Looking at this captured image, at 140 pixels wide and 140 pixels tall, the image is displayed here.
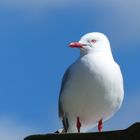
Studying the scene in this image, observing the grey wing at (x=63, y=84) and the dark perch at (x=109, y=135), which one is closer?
the dark perch at (x=109, y=135)

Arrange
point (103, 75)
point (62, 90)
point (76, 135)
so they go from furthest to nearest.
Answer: point (62, 90), point (103, 75), point (76, 135)

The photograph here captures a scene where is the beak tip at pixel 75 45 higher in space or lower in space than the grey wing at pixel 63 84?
higher

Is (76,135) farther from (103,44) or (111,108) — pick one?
(103,44)

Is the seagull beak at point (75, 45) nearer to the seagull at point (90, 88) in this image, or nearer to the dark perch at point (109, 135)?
the seagull at point (90, 88)

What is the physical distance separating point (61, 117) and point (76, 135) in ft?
8.82

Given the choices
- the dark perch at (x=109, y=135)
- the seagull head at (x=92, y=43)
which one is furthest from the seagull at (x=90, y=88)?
the dark perch at (x=109, y=135)

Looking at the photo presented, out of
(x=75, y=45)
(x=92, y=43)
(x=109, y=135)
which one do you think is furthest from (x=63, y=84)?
(x=109, y=135)

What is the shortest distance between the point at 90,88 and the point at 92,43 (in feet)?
2.58

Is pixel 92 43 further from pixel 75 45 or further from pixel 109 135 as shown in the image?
pixel 109 135

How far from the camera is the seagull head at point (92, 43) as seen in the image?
639 cm

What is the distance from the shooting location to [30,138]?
4004 millimetres

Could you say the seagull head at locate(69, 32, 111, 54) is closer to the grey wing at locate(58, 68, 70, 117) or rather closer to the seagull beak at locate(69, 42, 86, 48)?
the seagull beak at locate(69, 42, 86, 48)

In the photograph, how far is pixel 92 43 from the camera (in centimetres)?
648

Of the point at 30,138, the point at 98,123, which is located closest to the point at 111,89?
the point at 98,123
